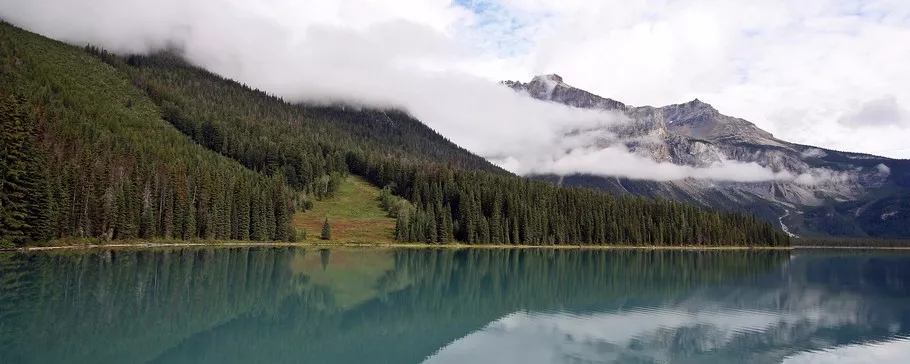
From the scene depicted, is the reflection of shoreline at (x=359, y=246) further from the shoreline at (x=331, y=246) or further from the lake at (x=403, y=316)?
the lake at (x=403, y=316)

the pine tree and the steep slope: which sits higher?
the steep slope

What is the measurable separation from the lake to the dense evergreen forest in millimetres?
13603

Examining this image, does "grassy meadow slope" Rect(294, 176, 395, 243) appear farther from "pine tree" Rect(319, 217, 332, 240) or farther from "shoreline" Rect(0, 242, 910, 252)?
"shoreline" Rect(0, 242, 910, 252)

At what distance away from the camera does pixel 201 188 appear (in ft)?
374

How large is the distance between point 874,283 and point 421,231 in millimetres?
85818

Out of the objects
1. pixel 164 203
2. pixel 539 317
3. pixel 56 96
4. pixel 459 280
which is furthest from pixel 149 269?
pixel 56 96

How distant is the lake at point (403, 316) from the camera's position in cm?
3028

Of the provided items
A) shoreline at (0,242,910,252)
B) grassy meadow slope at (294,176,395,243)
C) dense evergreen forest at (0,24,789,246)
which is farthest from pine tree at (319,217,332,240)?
dense evergreen forest at (0,24,789,246)

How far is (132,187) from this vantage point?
97938mm

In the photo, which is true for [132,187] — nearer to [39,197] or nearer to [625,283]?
[39,197]

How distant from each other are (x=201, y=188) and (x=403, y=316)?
83.8 metres

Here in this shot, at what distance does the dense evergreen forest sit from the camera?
81.1 metres

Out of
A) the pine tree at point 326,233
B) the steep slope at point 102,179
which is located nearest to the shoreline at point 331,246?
the steep slope at point 102,179

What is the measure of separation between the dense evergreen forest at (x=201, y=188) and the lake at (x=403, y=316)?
13603mm
